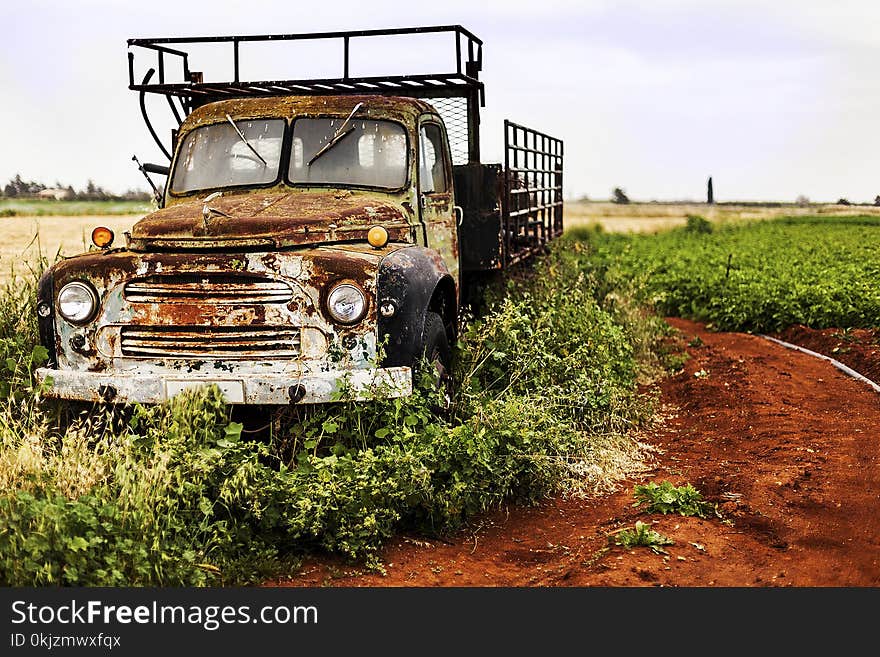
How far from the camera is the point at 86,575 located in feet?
16.6

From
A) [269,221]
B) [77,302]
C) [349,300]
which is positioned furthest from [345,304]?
[77,302]

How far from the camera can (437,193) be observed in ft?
28.6

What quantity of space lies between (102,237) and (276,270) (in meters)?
1.71

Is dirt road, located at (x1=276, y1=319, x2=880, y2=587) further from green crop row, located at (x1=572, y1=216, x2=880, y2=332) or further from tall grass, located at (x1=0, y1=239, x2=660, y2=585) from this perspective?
green crop row, located at (x1=572, y1=216, x2=880, y2=332)

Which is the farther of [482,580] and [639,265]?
[639,265]

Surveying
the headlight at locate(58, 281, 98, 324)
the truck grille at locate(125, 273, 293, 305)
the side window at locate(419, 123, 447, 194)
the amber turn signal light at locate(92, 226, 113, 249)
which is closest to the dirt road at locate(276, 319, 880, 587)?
the truck grille at locate(125, 273, 293, 305)

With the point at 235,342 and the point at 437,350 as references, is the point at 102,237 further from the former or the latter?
the point at 437,350

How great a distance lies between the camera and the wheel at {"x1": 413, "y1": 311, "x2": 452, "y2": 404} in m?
7.13

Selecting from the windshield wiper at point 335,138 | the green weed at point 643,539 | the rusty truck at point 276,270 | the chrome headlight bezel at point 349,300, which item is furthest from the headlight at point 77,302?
the green weed at point 643,539

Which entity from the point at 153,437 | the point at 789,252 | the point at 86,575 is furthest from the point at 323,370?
the point at 789,252

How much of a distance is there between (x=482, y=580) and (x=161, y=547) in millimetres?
1754

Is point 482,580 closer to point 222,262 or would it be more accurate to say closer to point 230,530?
point 230,530

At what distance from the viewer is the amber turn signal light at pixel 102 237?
7.62 metres

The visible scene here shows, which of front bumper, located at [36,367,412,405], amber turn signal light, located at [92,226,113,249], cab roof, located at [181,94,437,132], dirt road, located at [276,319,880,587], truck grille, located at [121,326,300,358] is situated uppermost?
cab roof, located at [181,94,437,132]
